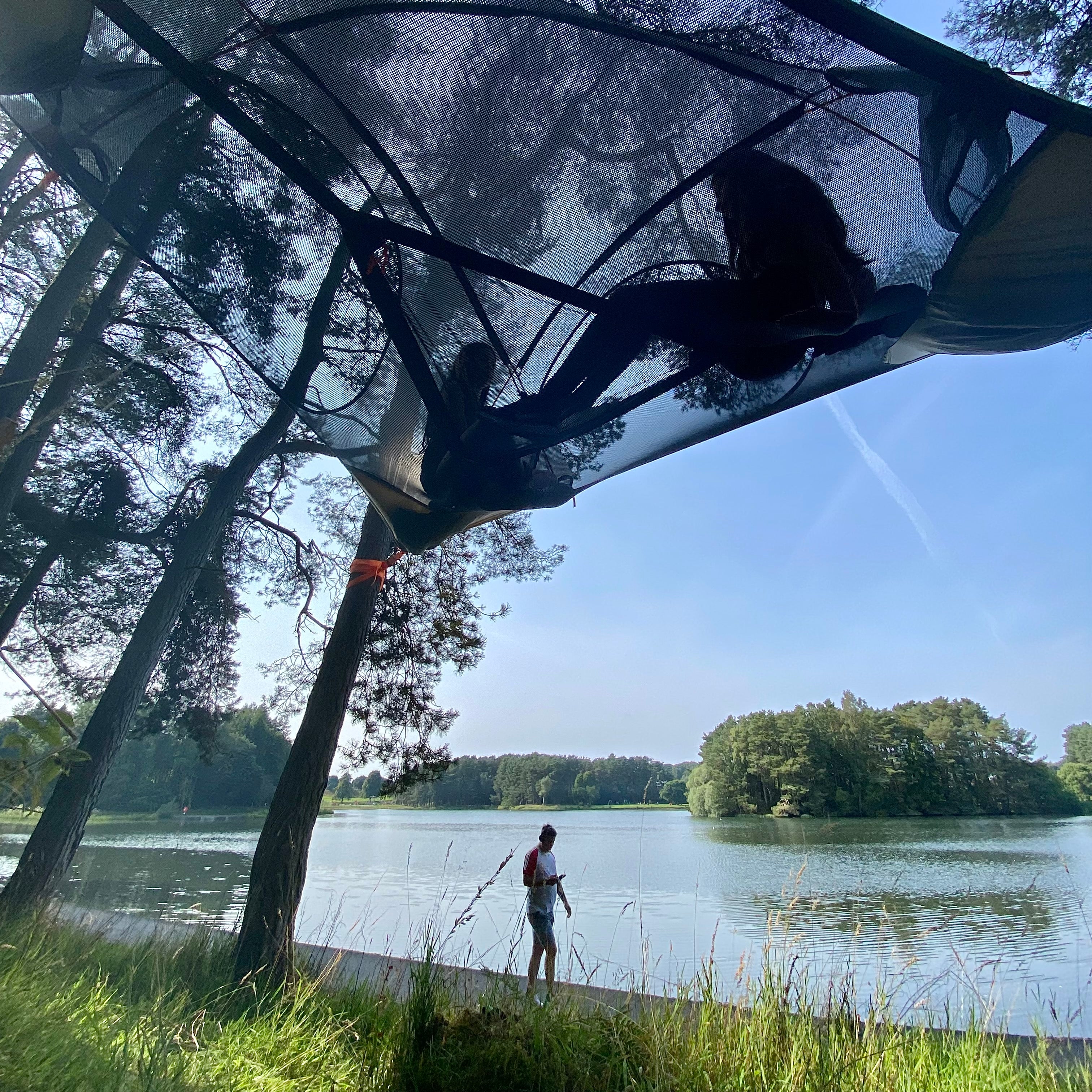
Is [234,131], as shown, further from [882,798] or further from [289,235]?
[882,798]

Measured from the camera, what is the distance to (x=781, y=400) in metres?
1.57

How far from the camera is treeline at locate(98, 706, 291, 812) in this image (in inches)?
227

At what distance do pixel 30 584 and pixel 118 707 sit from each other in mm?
1498

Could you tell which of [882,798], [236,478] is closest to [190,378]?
[236,478]

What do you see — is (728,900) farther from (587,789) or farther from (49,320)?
(587,789)

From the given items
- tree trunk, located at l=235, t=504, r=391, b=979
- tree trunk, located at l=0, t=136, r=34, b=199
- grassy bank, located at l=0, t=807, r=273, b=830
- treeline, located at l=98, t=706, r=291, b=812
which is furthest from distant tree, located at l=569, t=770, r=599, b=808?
tree trunk, located at l=0, t=136, r=34, b=199

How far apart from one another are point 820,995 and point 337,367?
8.81 ft

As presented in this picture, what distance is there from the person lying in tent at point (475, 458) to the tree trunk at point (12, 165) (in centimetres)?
329

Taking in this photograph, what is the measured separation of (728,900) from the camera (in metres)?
8.87

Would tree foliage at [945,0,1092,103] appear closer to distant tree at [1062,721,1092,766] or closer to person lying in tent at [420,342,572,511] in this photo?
person lying in tent at [420,342,572,511]

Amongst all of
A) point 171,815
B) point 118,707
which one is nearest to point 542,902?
point 118,707

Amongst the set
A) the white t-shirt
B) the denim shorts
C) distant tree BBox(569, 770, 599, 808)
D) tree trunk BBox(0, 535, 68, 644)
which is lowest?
the denim shorts

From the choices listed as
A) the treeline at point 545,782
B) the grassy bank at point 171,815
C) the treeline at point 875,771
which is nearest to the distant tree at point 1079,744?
the treeline at point 875,771

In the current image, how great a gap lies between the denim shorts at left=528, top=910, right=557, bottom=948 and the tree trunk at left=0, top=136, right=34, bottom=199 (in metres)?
4.71
